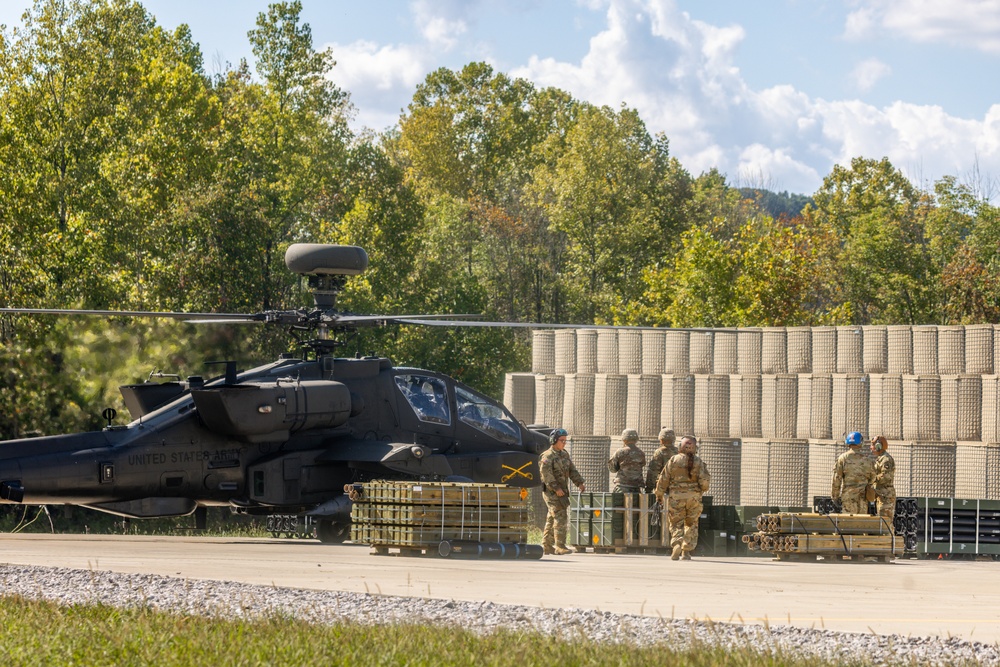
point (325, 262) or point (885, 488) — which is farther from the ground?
point (325, 262)

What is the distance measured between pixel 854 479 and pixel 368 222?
38.2 m

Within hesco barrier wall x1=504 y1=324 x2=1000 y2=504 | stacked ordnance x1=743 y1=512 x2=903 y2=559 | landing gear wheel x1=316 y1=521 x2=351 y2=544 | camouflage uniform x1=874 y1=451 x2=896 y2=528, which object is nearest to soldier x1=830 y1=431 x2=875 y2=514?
camouflage uniform x1=874 y1=451 x2=896 y2=528

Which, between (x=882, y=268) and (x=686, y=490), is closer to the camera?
(x=686, y=490)

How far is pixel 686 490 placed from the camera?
66.6ft

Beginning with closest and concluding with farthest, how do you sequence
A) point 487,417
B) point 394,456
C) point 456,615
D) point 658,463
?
point 456,615, point 394,456, point 658,463, point 487,417

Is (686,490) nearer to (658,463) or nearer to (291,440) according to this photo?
(658,463)

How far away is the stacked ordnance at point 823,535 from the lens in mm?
20188

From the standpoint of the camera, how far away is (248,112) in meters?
66.8

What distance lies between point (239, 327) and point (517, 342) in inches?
876

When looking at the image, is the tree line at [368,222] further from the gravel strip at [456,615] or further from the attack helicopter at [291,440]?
the gravel strip at [456,615]

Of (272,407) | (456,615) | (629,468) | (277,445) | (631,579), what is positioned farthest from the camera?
(629,468)

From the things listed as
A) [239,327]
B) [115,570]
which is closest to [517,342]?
[239,327]

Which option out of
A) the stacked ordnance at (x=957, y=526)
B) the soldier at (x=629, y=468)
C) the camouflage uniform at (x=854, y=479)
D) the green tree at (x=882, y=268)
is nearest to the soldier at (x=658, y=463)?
the soldier at (x=629, y=468)

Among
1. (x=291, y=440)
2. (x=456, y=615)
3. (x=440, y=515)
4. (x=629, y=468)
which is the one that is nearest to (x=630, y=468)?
(x=629, y=468)
